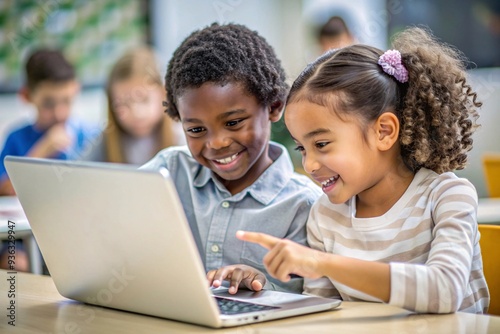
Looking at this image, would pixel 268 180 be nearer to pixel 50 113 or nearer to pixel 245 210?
pixel 245 210

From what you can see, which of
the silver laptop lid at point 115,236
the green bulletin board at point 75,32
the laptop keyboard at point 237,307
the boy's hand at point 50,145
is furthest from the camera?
the green bulletin board at point 75,32

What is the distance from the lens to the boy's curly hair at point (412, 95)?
1390 millimetres

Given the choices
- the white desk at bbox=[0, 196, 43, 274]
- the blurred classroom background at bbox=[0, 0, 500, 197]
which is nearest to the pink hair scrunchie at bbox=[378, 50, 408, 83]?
the white desk at bbox=[0, 196, 43, 274]

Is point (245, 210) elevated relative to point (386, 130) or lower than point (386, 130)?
lower

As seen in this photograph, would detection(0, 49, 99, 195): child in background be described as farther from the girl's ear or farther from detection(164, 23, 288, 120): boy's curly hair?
the girl's ear

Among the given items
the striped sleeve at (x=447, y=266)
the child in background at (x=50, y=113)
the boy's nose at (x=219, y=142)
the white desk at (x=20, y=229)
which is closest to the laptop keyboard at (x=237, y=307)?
the striped sleeve at (x=447, y=266)

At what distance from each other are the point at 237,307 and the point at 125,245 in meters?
0.19

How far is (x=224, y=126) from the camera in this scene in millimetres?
1596

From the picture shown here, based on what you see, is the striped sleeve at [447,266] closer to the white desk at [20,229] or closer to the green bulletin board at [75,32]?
the white desk at [20,229]

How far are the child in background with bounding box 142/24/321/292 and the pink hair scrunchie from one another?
31 centimetres

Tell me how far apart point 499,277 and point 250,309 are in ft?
1.73

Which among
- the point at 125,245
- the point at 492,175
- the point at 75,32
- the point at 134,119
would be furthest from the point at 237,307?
the point at 75,32

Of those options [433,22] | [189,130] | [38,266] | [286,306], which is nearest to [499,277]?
[286,306]

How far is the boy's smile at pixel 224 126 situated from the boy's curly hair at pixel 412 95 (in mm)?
185
